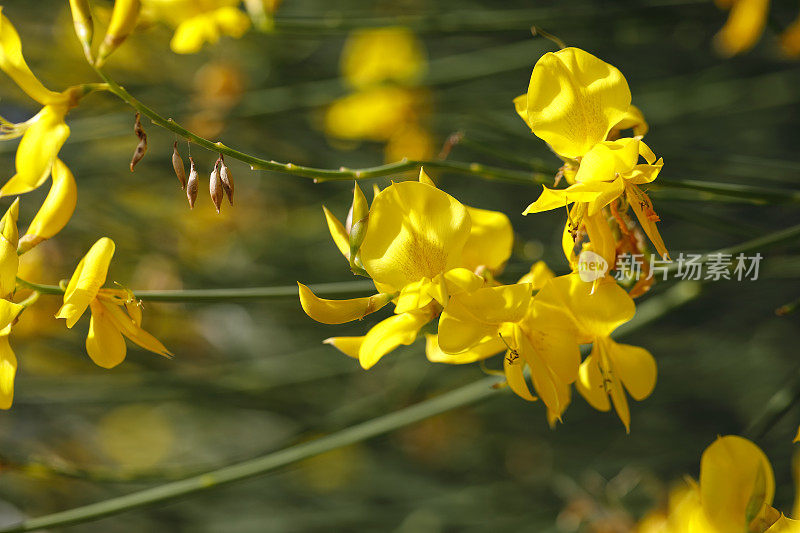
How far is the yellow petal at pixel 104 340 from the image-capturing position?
630 mm

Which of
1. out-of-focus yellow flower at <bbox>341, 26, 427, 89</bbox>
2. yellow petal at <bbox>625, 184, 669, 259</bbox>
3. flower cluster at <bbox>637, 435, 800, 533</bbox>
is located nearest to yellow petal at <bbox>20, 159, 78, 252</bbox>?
yellow petal at <bbox>625, 184, 669, 259</bbox>

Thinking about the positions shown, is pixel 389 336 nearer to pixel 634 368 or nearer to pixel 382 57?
pixel 634 368

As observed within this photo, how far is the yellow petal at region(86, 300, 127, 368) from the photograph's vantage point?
0.63 m

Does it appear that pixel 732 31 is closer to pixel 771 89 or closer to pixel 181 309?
pixel 771 89

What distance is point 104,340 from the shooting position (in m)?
0.64

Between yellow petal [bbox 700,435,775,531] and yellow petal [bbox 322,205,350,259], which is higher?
yellow petal [bbox 322,205,350,259]

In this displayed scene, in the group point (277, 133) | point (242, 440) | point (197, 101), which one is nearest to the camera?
point (197, 101)

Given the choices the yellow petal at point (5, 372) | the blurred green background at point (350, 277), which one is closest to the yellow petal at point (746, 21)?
the blurred green background at point (350, 277)

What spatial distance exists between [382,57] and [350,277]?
57 centimetres

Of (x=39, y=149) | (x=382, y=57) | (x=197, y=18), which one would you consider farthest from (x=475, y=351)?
(x=382, y=57)

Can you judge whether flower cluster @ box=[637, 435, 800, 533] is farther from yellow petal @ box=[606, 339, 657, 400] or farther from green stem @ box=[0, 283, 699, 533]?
green stem @ box=[0, 283, 699, 533]

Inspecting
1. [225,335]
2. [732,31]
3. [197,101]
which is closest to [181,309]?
[225,335]

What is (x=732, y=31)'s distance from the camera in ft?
4.25

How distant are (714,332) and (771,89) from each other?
590mm
